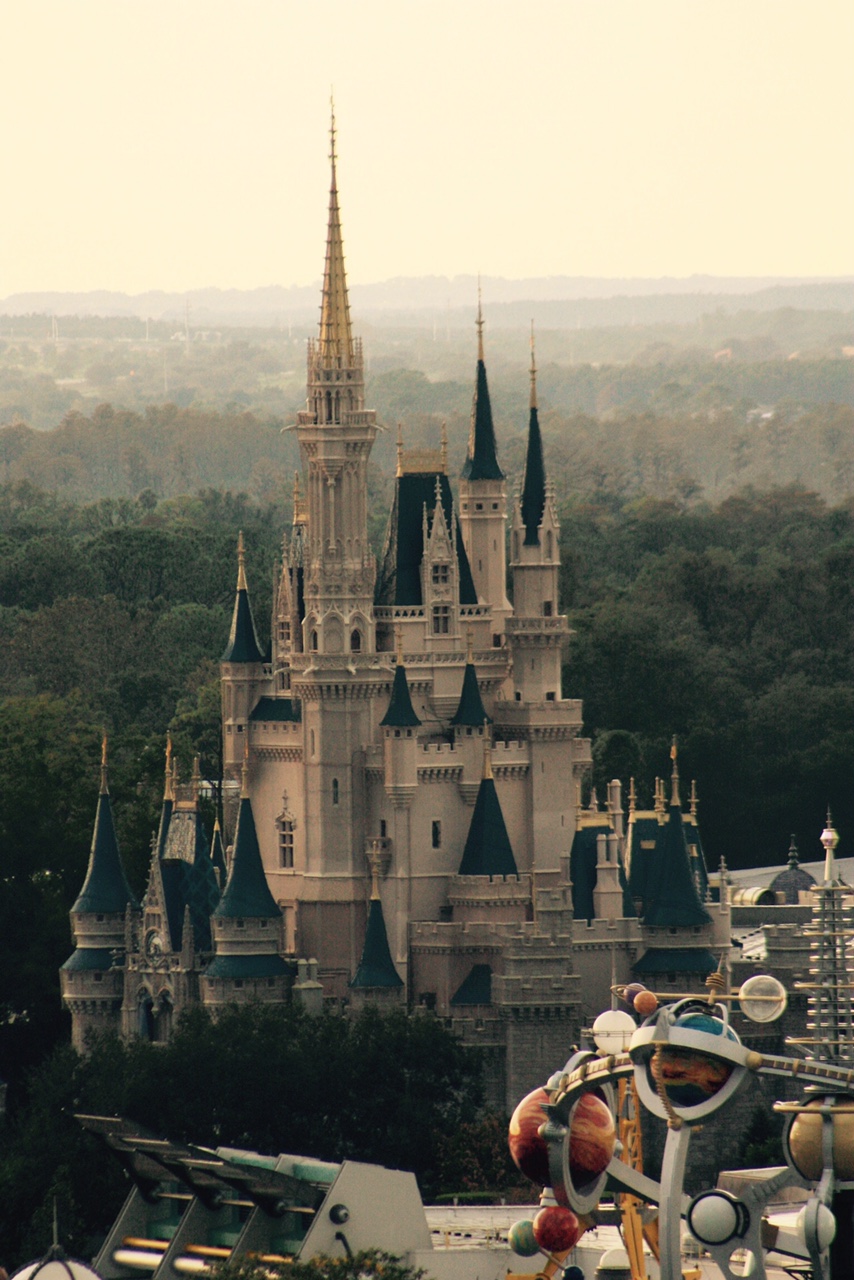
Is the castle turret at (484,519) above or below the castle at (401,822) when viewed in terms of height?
above

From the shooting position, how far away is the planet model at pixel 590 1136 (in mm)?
62438

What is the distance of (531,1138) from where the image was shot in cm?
6288

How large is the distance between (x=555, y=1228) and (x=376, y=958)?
38998mm

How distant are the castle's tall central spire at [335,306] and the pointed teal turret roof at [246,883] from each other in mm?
11103

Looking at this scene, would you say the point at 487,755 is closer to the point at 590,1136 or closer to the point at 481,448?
the point at 481,448

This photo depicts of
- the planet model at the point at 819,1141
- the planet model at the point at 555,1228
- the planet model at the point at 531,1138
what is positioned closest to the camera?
the planet model at the point at 819,1141

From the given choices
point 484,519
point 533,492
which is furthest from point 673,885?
point 533,492

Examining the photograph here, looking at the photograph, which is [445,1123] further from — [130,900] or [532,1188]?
[130,900]

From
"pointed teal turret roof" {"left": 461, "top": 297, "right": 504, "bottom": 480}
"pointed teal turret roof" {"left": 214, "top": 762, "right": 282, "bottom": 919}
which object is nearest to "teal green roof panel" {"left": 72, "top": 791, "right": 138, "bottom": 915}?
"pointed teal turret roof" {"left": 214, "top": 762, "right": 282, "bottom": 919}

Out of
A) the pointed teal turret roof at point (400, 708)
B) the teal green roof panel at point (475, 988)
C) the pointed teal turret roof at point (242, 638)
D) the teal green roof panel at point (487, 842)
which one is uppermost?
the pointed teal turret roof at point (242, 638)

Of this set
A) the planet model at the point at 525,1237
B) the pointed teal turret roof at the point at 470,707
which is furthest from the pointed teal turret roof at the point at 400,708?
the planet model at the point at 525,1237

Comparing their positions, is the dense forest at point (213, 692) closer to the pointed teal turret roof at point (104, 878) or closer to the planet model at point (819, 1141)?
the pointed teal turret roof at point (104, 878)

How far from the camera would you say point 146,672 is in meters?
161

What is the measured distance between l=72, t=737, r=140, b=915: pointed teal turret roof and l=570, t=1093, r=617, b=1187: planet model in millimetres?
43233
